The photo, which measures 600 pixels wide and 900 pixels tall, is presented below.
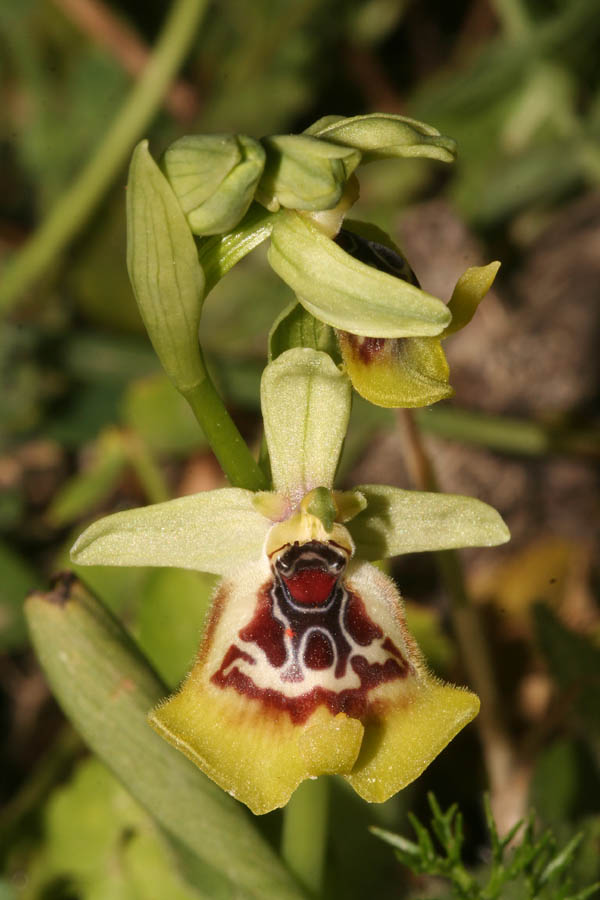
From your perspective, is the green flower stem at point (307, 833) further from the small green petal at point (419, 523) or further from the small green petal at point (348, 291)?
the small green petal at point (348, 291)

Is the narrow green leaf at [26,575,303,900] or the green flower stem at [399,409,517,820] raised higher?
the narrow green leaf at [26,575,303,900]

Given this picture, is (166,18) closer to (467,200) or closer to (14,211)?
(14,211)

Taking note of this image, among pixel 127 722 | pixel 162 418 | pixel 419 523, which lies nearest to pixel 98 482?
pixel 162 418

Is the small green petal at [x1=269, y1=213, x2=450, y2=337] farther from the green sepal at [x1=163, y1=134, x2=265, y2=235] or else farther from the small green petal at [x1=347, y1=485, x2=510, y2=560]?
the small green petal at [x1=347, y1=485, x2=510, y2=560]

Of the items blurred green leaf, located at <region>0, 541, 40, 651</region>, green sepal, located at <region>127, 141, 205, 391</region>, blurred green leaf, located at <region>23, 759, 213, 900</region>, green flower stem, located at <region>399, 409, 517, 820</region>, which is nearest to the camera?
green sepal, located at <region>127, 141, 205, 391</region>

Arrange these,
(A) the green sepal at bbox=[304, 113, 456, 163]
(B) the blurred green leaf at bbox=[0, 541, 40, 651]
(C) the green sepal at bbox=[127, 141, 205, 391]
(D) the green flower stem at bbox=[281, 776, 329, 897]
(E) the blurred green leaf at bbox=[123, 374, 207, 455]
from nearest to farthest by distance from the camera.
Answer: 1. (C) the green sepal at bbox=[127, 141, 205, 391]
2. (A) the green sepal at bbox=[304, 113, 456, 163]
3. (D) the green flower stem at bbox=[281, 776, 329, 897]
4. (B) the blurred green leaf at bbox=[0, 541, 40, 651]
5. (E) the blurred green leaf at bbox=[123, 374, 207, 455]

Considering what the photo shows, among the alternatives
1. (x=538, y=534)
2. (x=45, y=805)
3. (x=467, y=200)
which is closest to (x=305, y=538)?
(x=45, y=805)

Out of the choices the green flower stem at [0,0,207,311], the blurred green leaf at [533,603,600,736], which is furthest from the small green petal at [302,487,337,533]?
the green flower stem at [0,0,207,311]

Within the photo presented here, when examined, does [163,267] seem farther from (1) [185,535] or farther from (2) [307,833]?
(2) [307,833]
